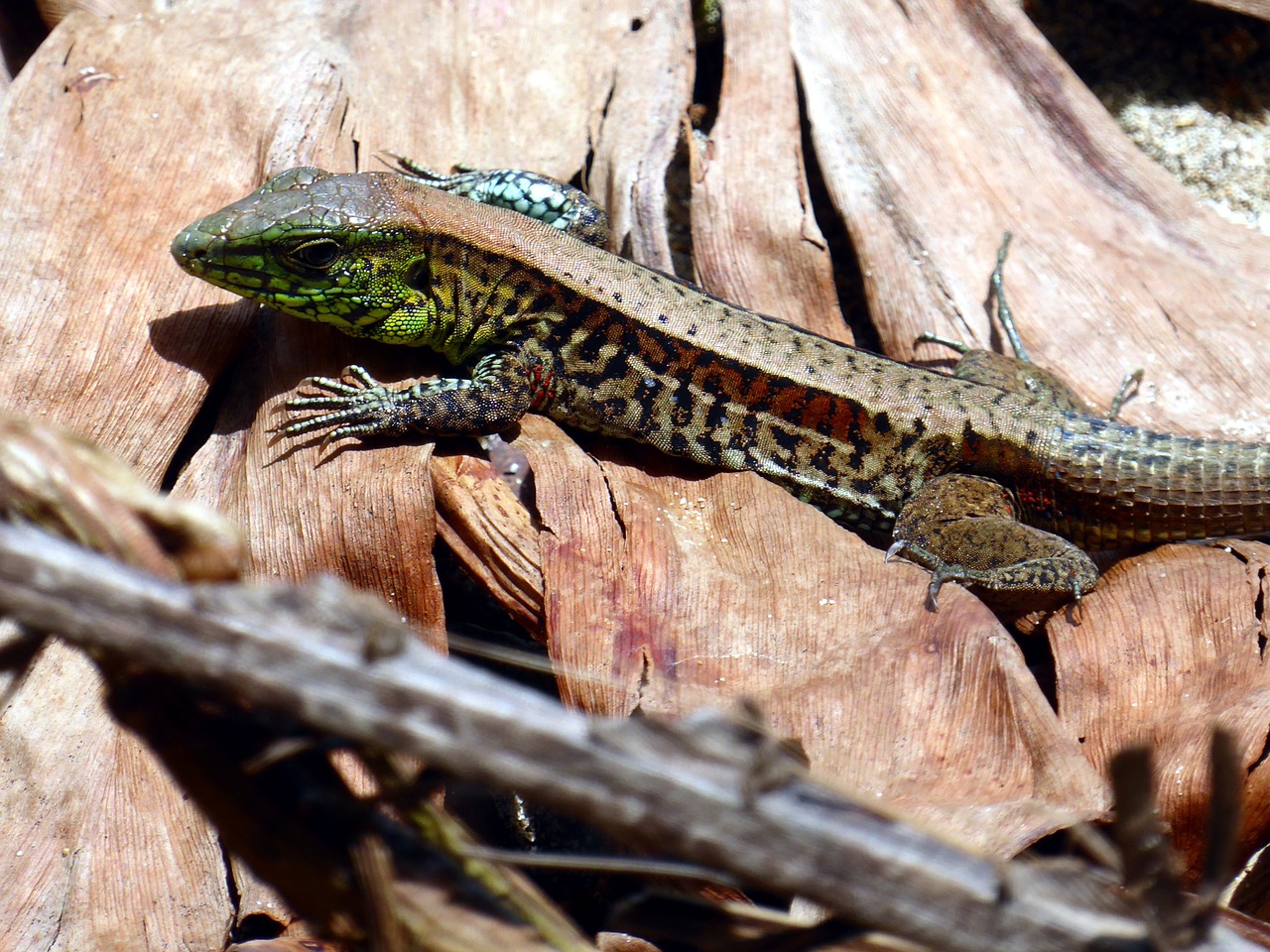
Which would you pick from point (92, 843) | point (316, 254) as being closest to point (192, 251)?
point (316, 254)

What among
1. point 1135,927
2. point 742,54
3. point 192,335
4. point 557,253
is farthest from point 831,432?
point 1135,927

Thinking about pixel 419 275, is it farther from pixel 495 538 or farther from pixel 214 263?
pixel 495 538

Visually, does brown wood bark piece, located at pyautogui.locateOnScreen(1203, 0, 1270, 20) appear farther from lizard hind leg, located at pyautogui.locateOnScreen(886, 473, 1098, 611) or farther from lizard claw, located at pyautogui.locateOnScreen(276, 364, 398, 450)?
lizard claw, located at pyautogui.locateOnScreen(276, 364, 398, 450)

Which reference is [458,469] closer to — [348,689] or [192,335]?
[192,335]

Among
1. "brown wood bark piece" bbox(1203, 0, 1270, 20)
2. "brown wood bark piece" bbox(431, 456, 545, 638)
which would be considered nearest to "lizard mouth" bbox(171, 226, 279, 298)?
"brown wood bark piece" bbox(431, 456, 545, 638)

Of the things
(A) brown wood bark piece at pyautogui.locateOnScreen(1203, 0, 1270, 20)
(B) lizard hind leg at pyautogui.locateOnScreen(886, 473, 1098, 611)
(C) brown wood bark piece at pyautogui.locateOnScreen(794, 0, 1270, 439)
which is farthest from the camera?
(A) brown wood bark piece at pyautogui.locateOnScreen(1203, 0, 1270, 20)

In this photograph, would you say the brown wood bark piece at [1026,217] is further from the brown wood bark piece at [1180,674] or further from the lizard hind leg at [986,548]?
the brown wood bark piece at [1180,674]

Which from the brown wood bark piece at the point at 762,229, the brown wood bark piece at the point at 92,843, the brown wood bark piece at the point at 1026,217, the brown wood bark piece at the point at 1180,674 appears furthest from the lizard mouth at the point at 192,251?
the brown wood bark piece at the point at 1180,674
